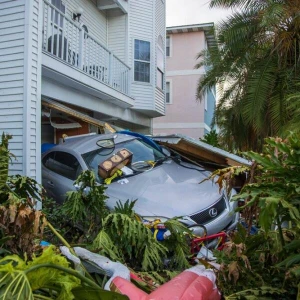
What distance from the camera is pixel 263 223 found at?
1882 millimetres

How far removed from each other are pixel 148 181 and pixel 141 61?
8.34m

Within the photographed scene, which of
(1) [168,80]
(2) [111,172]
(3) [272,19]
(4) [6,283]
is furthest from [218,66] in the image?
(1) [168,80]

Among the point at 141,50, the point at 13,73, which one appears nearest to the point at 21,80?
the point at 13,73

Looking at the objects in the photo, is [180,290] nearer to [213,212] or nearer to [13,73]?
[213,212]

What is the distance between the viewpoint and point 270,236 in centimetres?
270

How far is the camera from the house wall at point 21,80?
5.91 metres

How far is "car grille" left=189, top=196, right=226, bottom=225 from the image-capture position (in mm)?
4829

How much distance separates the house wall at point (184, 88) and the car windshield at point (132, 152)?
14.5 metres

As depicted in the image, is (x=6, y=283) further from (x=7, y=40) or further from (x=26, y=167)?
(x=7, y=40)

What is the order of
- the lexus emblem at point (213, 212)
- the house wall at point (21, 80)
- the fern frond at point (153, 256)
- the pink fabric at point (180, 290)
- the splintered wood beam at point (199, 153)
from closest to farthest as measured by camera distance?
the pink fabric at point (180, 290), the fern frond at point (153, 256), the lexus emblem at point (213, 212), the house wall at point (21, 80), the splintered wood beam at point (199, 153)

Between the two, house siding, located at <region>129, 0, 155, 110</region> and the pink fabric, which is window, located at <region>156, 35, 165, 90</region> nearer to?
house siding, located at <region>129, 0, 155, 110</region>

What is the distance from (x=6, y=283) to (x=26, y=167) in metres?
4.48

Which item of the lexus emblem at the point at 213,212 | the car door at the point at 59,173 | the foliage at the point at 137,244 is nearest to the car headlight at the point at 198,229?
the lexus emblem at the point at 213,212

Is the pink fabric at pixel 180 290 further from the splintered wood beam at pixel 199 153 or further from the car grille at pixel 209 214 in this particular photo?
the splintered wood beam at pixel 199 153
